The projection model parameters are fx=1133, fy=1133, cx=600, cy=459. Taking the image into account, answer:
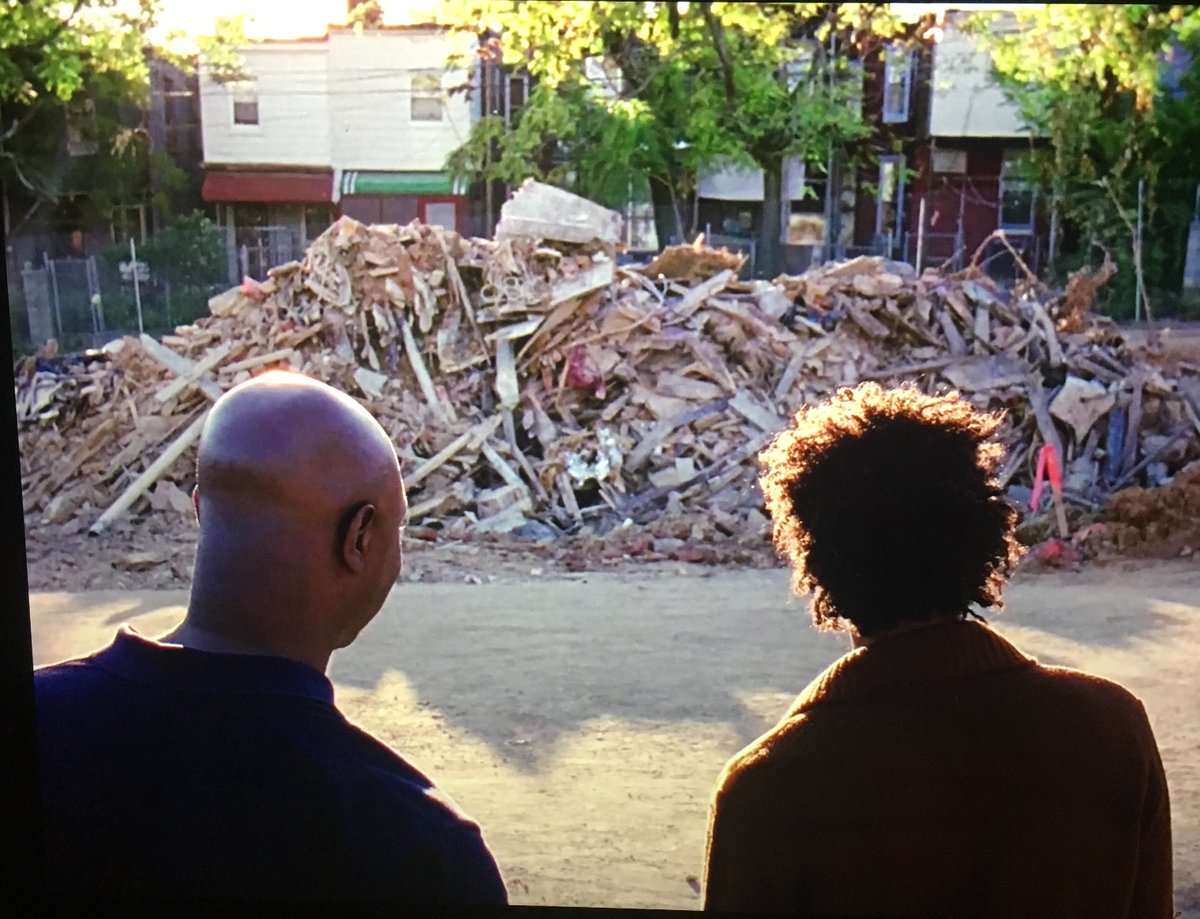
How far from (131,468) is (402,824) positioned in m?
4.76

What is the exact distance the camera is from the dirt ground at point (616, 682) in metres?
2.30

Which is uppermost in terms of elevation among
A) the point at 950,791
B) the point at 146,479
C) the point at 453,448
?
the point at 950,791

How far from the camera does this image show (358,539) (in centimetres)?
141

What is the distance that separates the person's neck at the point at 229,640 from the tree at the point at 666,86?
164 cm

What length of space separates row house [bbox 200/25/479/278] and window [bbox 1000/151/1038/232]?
1.35m

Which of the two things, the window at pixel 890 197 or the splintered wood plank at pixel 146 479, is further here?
the splintered wood plank at pixel 146 479

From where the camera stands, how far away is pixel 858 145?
2.87 meters

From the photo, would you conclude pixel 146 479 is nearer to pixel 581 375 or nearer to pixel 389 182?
pixel 581 375

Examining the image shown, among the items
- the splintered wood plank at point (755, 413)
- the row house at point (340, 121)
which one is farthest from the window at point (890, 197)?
the splintered wood plank at point (755, 413)

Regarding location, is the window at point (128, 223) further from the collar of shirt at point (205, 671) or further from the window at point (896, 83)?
the collar of shirt at point (205, 671)

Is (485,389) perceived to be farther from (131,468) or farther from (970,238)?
(970,238)

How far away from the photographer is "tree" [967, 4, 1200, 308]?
228cm

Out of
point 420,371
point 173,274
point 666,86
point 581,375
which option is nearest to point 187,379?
point 420,371

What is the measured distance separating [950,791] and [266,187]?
8.27ft
